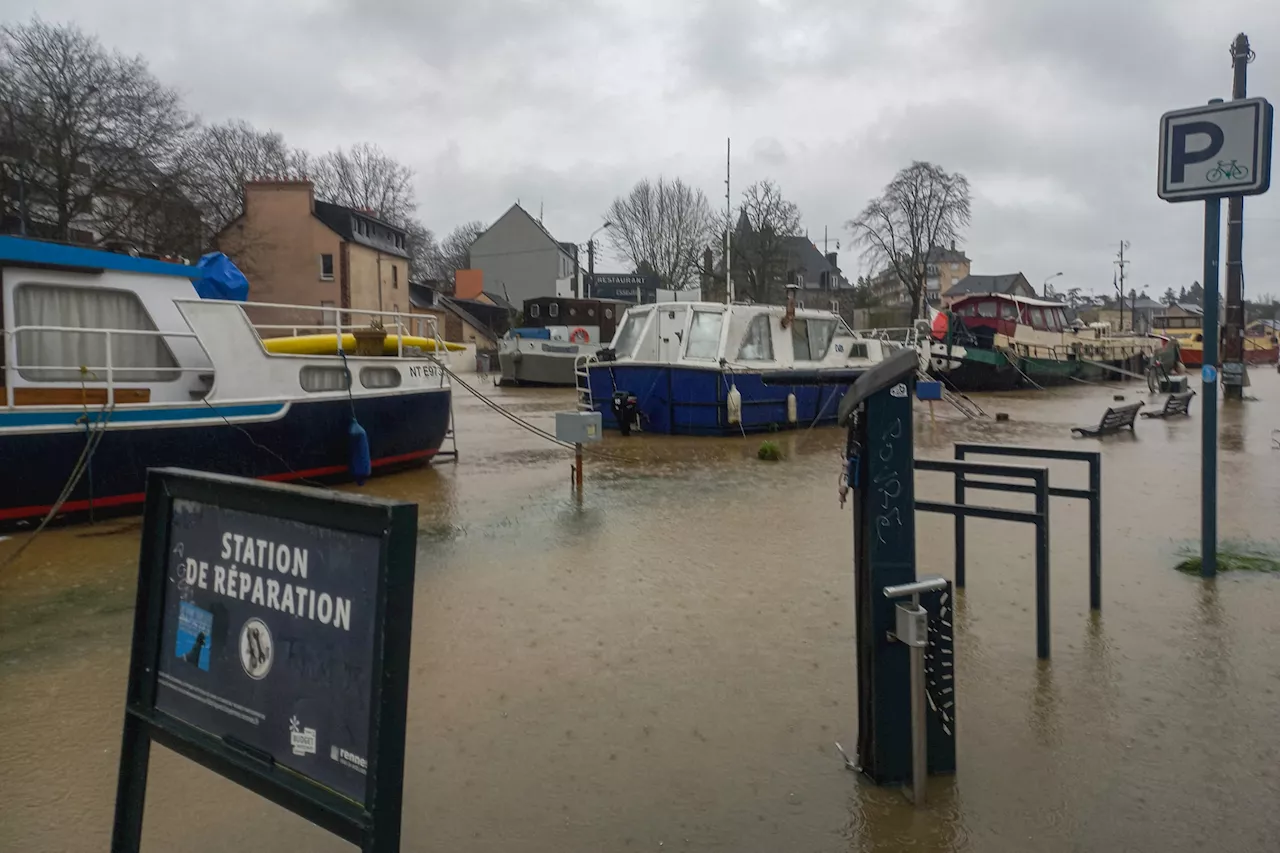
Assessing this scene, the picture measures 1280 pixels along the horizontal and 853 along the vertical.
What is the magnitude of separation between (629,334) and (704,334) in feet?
6.24

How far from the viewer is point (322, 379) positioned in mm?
10609

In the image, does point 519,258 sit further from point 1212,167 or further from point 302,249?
point 1212,167

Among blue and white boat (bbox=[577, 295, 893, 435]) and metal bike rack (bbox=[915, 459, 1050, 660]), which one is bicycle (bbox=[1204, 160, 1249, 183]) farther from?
blue and white boat (bbox=[577, 295, 893, 435])

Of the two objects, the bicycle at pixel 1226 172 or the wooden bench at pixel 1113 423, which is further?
the wooden bench at pixel 1113 423

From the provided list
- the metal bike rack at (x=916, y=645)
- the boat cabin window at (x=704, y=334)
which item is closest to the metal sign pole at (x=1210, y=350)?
the metal bike rack at (x=916, y=645)

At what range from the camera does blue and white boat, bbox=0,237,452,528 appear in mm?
8438

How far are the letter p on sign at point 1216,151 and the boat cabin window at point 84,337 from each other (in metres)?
8.24

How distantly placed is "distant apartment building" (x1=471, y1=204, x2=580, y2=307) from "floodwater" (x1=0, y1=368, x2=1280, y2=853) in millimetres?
65554

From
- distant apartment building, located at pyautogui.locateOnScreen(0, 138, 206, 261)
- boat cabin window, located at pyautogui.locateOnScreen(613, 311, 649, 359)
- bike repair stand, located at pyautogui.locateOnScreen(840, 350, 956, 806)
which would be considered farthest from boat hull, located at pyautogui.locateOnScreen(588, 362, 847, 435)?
distant apartment building, located at pyautogui.locateOnScreen(0, 138, 206, 261)

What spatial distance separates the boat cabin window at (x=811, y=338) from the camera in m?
18.0

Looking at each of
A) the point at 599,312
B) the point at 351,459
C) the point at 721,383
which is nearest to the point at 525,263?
the point at 599,312

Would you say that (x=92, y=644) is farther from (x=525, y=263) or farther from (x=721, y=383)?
(x=525, y=263)

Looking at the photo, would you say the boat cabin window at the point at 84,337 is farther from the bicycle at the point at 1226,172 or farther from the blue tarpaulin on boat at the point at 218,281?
the bicycle at the point at 1226,172

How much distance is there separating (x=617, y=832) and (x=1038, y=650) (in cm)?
264
